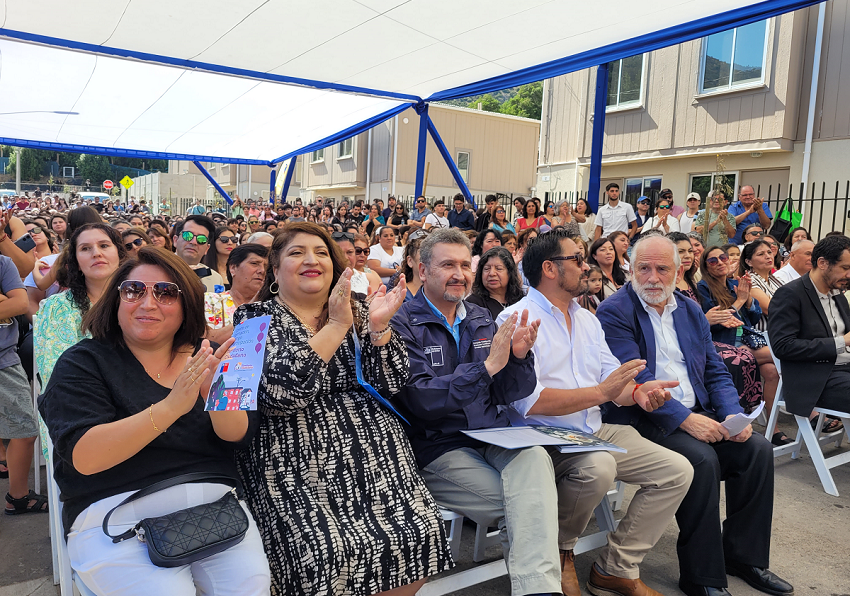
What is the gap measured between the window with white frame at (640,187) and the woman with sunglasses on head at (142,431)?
1353 centimetres

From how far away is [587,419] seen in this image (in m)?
3.09

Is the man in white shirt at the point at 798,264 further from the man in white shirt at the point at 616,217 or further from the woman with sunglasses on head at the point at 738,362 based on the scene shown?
the man in white shirt at the point at 616,217

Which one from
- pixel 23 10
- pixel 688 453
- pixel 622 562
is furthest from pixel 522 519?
pixel 23 10

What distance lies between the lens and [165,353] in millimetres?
2225

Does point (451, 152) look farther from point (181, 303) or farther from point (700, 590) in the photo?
point (181, 303)

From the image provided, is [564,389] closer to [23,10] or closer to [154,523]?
[154,523]

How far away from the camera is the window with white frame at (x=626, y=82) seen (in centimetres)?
1453

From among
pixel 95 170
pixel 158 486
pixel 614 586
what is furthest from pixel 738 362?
pixel 95 170

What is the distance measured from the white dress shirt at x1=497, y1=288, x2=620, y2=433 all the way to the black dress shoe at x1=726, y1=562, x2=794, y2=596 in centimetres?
98

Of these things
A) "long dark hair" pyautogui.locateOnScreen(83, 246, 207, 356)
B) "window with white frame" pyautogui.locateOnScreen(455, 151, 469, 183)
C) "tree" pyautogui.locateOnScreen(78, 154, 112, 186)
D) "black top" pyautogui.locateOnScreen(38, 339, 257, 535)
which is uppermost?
"tree" pyautogui.locateOnScreen(78, 154, 112, 186)

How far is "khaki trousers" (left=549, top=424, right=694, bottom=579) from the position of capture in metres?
2.65

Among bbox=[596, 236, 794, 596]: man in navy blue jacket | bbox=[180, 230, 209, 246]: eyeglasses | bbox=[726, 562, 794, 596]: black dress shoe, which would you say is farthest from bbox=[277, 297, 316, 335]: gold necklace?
bbox=[180, 230, 209, 246]: eyeglasses

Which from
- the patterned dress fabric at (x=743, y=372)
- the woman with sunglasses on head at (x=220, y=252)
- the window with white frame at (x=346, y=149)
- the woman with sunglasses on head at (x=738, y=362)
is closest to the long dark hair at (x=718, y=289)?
the woman with sunglasses on head at (x=738, y=362)

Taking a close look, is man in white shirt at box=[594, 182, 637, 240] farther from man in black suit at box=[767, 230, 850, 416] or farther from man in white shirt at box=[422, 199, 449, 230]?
man in black suit at box=[767, 230, 850, 416]
